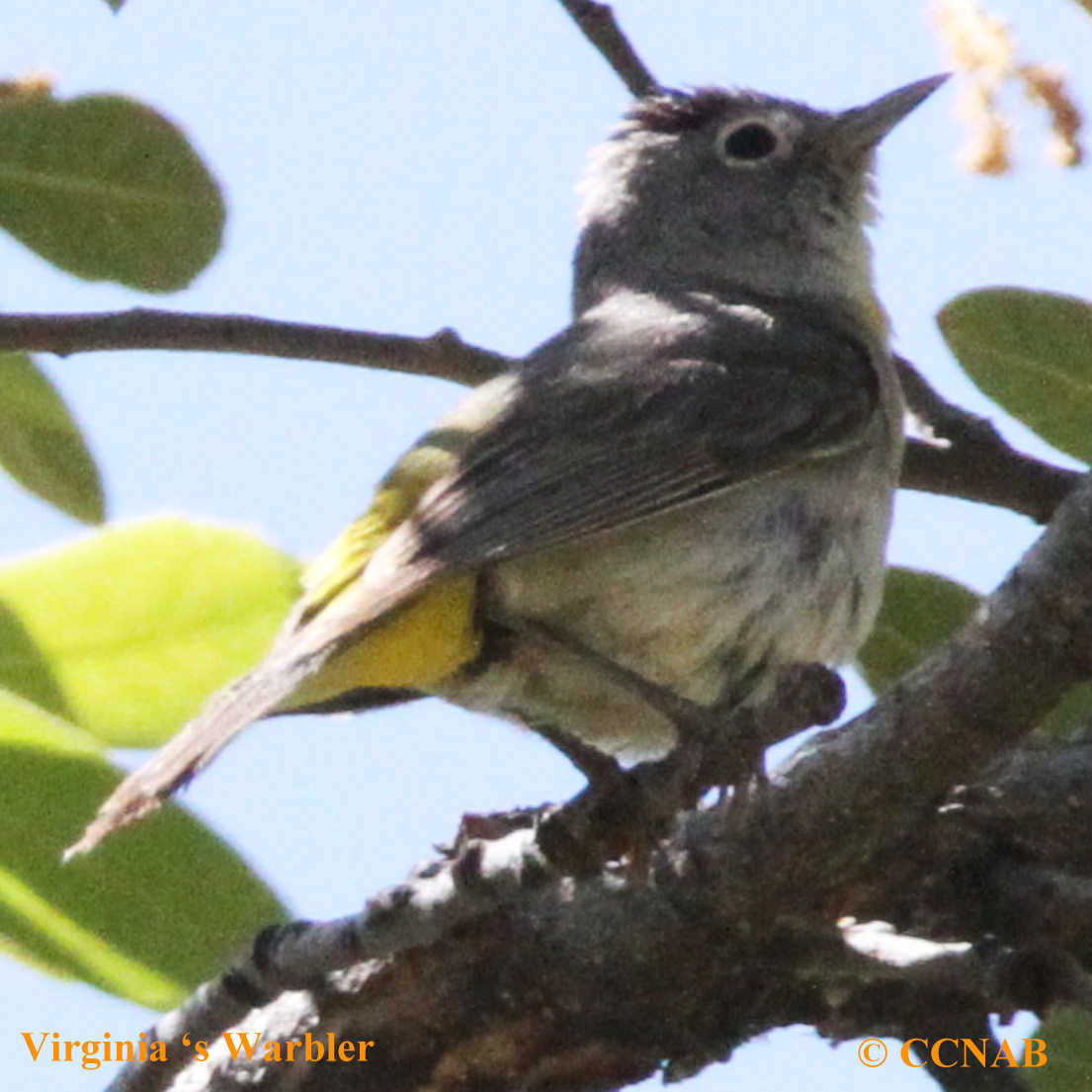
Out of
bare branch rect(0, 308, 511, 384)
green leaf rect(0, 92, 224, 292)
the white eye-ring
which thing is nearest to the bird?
bare branch rect(0, 308, 511, 384)

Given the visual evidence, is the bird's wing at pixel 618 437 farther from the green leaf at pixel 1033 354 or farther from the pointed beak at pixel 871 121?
the pointed beak at pixel 871 121

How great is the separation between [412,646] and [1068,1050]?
1283 millimetres

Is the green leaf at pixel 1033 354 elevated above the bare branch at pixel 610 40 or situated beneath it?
situated beneath

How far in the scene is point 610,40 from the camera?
10.9 feet

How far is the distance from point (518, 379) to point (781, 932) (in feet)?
Result: 4.96

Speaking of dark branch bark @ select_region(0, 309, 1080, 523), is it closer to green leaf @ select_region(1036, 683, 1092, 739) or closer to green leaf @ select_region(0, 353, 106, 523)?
green leaf @ select_region(0, 353, 106, 523)

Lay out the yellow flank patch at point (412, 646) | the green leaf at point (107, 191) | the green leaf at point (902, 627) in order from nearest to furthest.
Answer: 1. the green leaf at point (107, 191)
2. the yellow flank patch at point (412, 646)
3. the green leaf at point (902, 627)

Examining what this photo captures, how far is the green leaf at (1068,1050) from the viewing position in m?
2.89

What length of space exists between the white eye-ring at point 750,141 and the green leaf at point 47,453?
8.83 feet

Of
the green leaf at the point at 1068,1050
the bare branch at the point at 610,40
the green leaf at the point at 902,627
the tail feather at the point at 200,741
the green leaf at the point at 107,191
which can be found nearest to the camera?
the tail feather at the point at 200,741

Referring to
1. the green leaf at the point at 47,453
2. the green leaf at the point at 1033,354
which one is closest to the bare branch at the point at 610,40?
the green leaf at the point at 1033,354

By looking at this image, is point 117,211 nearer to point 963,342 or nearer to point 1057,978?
point 963,342

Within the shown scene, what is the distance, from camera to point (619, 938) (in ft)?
9.32

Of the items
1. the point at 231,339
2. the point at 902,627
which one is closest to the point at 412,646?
the point at 231,339
